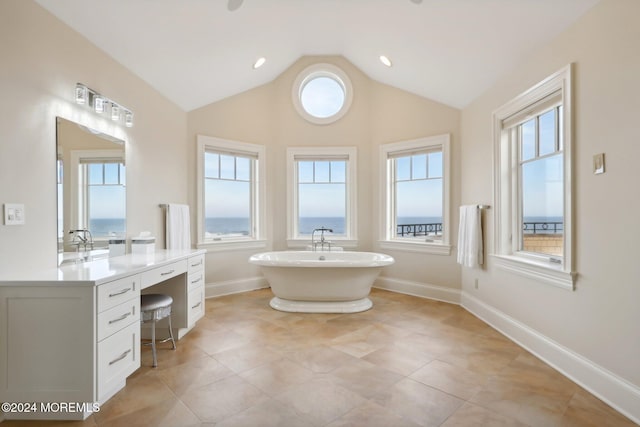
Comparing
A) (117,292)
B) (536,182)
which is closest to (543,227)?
(536,182)

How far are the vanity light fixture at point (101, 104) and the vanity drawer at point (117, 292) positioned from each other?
1379 mm

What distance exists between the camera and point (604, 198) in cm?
215

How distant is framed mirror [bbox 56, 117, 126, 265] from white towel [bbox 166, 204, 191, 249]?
27.1 inches

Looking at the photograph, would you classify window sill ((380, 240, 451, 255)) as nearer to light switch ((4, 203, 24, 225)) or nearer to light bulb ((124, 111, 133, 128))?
light bulb ((124, 111, 133, 128))

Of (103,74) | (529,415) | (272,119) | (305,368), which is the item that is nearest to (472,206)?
(529,415)

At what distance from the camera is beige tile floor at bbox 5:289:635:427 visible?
1.92 meters

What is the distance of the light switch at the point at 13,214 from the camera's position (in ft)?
6.53

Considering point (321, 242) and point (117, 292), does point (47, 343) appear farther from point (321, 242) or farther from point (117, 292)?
point (321, 242)

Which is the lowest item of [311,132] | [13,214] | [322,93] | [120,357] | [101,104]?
[120,357]

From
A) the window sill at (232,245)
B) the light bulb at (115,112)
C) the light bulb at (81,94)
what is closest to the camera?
the light bulb at (81,94)

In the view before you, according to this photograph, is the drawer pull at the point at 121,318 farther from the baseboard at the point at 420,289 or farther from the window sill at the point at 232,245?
the baseboard at the point at 420,289

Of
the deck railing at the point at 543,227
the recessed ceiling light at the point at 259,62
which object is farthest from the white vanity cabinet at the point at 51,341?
the recessed ceiling light at the point at 259,62

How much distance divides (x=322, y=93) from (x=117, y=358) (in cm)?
428

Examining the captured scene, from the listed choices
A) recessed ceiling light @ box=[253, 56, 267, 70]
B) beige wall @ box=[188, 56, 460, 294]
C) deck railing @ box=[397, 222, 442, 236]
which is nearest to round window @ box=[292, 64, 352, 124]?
beige wall @ box=[188, 56, 460, 294]
